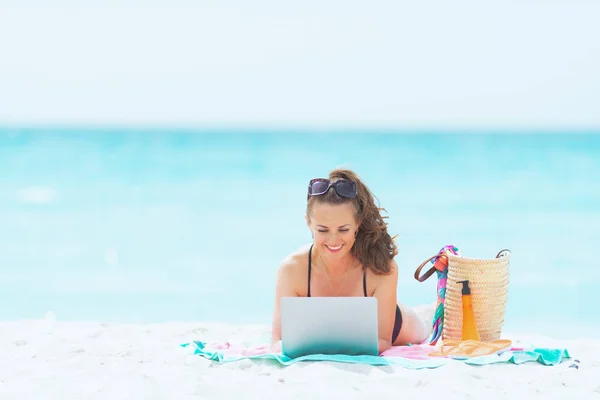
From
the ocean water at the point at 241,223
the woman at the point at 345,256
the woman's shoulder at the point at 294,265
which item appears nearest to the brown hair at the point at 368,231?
the woman at the point at 345,256

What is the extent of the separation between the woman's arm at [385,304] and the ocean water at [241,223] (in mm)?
2696

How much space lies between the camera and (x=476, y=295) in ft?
15.6

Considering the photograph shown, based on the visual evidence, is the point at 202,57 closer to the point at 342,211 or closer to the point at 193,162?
the point at 193,162

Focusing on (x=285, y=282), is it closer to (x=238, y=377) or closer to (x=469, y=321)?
(x=238, y=377)

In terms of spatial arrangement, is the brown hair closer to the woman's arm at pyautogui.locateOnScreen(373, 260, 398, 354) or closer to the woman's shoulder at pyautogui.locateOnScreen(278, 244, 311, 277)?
the woman's arm at pyautogui.locateOnScreen(373, 260, 398, 354)

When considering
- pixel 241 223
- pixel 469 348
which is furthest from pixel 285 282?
pixel 241 223

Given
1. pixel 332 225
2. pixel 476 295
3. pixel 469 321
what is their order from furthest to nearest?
1. pixel 476 295
2. pixel 469 321
3. pixel 332 225

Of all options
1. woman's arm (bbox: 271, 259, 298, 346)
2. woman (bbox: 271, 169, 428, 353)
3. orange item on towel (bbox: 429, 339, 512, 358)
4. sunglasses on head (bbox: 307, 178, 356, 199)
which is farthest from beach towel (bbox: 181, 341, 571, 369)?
sunglasses on head (bbox: 307, 178, 356, 199)

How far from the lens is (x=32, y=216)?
12.3 m

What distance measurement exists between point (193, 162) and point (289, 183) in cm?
544

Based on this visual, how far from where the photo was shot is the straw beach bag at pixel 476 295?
4727 millimetres

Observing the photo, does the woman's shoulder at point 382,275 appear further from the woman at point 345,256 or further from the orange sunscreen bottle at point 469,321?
the orange sunscreen bottle at point 469,321

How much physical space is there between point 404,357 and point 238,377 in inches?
36.8

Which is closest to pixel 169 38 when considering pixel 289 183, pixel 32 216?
pixel 289 183
